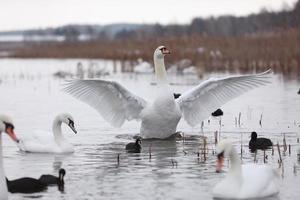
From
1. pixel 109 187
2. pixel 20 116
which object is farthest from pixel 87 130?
pixel 109 187

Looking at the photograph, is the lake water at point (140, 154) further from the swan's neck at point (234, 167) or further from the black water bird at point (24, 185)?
the swan's neck at point (234, 167)

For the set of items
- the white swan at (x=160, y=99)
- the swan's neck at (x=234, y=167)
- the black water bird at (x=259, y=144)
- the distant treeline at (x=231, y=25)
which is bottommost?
the swan's neck at (x=234, y=167)

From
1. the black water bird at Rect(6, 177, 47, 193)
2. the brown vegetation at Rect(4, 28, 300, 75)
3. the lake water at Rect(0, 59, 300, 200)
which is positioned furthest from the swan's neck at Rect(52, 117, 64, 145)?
the brown vegetation at Rect(4, 28, 300, 75)

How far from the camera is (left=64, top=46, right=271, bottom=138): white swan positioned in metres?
12.8

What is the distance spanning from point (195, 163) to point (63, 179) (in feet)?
6.19

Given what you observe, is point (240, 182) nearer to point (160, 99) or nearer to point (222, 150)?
point (222, 150)

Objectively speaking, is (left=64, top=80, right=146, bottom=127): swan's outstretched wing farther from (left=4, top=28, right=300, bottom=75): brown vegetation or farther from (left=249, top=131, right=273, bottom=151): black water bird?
(left=4, top=28, right=300, bottom=75): brown vegetation

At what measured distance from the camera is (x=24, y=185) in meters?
8.85

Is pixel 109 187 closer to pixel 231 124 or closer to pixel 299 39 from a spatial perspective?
pixel 231 124

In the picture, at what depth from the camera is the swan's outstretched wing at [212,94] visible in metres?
13.3

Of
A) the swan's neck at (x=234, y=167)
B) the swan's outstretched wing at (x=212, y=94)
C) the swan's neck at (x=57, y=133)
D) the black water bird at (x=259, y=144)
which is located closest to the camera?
the swan's neck at (x=234, y=167)

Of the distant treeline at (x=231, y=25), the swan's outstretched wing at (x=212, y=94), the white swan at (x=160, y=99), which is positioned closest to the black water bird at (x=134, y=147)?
the white swan at (x=160, y=99)

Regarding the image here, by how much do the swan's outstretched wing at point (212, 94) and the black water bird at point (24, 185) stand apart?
482 cm

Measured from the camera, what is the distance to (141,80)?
26156 millimetres
